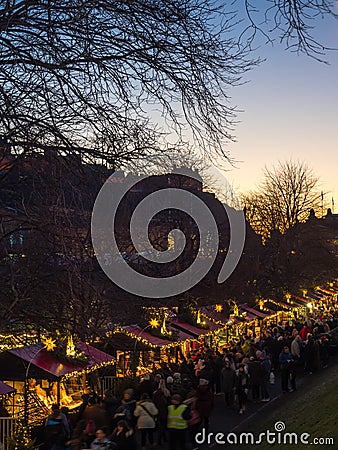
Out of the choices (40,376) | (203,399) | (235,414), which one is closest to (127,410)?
(203,399)

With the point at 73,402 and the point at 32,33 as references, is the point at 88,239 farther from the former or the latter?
the point at 73,402

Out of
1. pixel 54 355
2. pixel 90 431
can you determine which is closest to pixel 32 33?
pixel 90 431

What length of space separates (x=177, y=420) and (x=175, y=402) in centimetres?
29

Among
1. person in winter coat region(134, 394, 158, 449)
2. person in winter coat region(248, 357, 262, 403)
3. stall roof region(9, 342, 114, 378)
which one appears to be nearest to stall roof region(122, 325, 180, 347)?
person in winter coat region(248, 357, 262, 403)

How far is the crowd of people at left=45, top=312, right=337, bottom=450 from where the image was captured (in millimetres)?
8312

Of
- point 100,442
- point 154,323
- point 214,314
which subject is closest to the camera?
point 100,442

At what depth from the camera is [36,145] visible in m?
4.95

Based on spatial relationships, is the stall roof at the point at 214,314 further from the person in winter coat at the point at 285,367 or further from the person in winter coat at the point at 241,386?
the person in winter coat at the point at 241,386

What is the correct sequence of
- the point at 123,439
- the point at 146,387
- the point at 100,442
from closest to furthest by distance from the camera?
the point at 100,442, the point at 123,439, the point at 146,387

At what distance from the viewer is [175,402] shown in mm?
9117

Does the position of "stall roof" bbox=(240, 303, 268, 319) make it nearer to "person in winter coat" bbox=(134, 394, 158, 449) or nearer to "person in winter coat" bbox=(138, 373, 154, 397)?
"person in winter coat" bbox=(138, 373, 154, 397)

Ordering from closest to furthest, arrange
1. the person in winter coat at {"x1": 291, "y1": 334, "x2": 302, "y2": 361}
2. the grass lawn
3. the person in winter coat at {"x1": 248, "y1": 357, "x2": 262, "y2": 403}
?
the grass lawn
the person in winter coat at {"x1": 248, "y1": 357, "x2": 262, "y2": 403}
the person in winter coat at {"x1": 291, "y1": 334, "x2": 302, "y2": 361}

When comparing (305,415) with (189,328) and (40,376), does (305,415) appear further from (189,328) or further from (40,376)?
(189,328)

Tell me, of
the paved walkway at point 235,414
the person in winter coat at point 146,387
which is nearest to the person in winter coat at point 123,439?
the paved walkway at point 235,414
